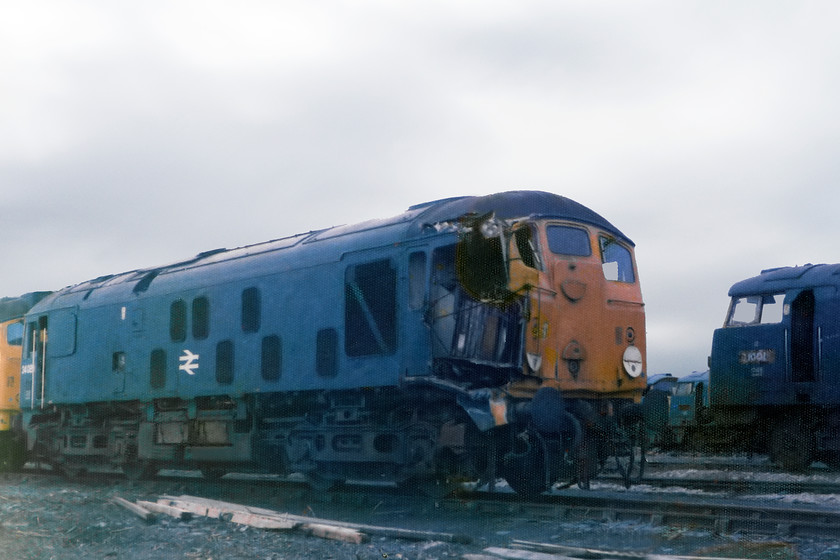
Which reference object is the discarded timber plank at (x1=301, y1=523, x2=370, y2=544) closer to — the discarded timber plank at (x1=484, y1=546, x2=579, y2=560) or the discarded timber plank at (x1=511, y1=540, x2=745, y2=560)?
the discarded timber plank at (x1=484, y1=546, x2=579, y2=560)

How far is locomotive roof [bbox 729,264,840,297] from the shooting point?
15.8 meters

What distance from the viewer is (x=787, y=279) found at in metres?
16.4

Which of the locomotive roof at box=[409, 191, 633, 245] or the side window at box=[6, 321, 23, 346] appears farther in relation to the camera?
the side window at box=[6, 321, 23, 346]

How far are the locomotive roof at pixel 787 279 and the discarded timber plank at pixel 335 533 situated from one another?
1108 cm

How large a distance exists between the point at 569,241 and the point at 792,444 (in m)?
7.66

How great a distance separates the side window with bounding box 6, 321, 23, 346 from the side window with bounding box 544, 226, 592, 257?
14.4m

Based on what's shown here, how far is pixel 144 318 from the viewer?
1538 centimetres

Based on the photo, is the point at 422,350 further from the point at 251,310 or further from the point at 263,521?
the point at 251,310

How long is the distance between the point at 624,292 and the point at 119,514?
699cm

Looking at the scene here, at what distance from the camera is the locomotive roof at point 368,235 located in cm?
1068

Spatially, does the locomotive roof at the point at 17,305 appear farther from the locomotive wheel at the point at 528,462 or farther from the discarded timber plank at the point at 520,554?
the discarded timber plank at the point at 520,554

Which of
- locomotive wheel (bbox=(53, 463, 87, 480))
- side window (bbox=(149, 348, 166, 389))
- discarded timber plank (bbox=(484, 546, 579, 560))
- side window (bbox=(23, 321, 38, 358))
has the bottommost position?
locomotive wheel (bbox=(53, 463, 87, 480))

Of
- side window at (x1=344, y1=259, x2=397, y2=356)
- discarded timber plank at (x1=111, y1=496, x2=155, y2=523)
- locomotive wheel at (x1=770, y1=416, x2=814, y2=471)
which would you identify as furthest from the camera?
locomotive wheel at (x1=770, y1=416, x2=814, y2=471)

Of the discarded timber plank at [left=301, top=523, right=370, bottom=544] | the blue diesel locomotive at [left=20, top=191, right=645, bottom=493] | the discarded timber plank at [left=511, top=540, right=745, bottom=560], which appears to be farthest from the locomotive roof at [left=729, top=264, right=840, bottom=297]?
the discarded timber plank at [left=301, top=523, right=370, bottom=544]
